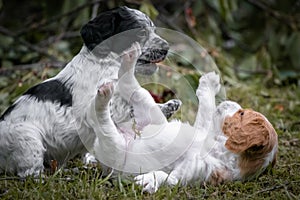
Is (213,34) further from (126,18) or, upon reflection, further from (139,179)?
(139,179)

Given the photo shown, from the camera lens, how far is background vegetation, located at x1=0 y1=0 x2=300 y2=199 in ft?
13.2

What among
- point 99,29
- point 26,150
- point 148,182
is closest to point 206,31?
point 99,29

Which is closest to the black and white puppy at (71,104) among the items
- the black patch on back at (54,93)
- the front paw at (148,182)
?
the black patch on back at (54,93)

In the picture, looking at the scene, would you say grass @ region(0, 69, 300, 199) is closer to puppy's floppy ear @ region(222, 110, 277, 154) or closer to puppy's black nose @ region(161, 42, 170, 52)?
puppy's floppy ear @ region(222, 110, 277, 154)

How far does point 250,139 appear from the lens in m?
3.34

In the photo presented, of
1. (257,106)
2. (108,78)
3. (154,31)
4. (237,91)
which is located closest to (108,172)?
Answer: (108,78)

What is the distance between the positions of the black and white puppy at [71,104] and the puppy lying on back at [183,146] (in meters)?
0.12

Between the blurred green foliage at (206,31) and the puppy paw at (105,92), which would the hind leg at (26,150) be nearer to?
the puppy paw at (105,92)

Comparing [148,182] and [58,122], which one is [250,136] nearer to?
[148,182]

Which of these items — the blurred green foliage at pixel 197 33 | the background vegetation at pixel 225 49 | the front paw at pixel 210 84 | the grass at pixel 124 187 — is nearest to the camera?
the grass at pixel 124 187

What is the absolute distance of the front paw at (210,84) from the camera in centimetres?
380

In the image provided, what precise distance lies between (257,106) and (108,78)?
2.62m

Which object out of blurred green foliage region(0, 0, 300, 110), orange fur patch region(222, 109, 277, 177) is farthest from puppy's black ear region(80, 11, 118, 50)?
blurred green foliage region(0, 0, 300, 110)

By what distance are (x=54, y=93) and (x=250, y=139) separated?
129cm
